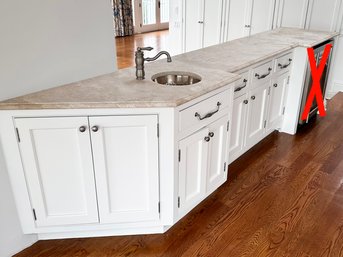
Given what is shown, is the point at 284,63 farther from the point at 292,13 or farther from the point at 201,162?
the point at 201,162

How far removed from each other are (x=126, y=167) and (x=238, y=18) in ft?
10.6

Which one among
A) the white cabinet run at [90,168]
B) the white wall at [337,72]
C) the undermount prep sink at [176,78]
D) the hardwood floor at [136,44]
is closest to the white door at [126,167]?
the white cabinet run at [90,168]

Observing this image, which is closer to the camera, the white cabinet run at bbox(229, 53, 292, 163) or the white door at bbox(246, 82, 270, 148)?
the white cabinet run at bbox(229, 53, 292, 163)

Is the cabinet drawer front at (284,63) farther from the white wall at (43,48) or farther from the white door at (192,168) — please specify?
the white wall at (43,48)

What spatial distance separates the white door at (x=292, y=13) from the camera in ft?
12.4

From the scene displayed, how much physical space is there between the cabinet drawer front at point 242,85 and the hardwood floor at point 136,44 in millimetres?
3914

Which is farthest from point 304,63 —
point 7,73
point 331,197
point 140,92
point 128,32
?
point 128,32

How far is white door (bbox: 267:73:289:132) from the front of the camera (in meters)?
2.88

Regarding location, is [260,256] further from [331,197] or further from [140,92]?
[140,92]

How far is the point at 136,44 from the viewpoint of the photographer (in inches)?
315

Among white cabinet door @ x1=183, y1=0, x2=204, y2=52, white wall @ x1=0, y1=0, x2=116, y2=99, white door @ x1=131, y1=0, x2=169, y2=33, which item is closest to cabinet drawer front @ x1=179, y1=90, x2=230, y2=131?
white wall @ x1=0, y1=0, x2=116, y2=99

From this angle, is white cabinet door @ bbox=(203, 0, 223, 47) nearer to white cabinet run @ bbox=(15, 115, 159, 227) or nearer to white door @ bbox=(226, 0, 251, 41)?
white door @ bbox=(226, 0, 251, 41)

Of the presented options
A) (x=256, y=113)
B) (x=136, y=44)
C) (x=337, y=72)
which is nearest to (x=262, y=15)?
(x=337, y=72)

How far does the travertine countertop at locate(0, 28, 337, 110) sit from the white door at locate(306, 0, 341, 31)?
4.76 feet
